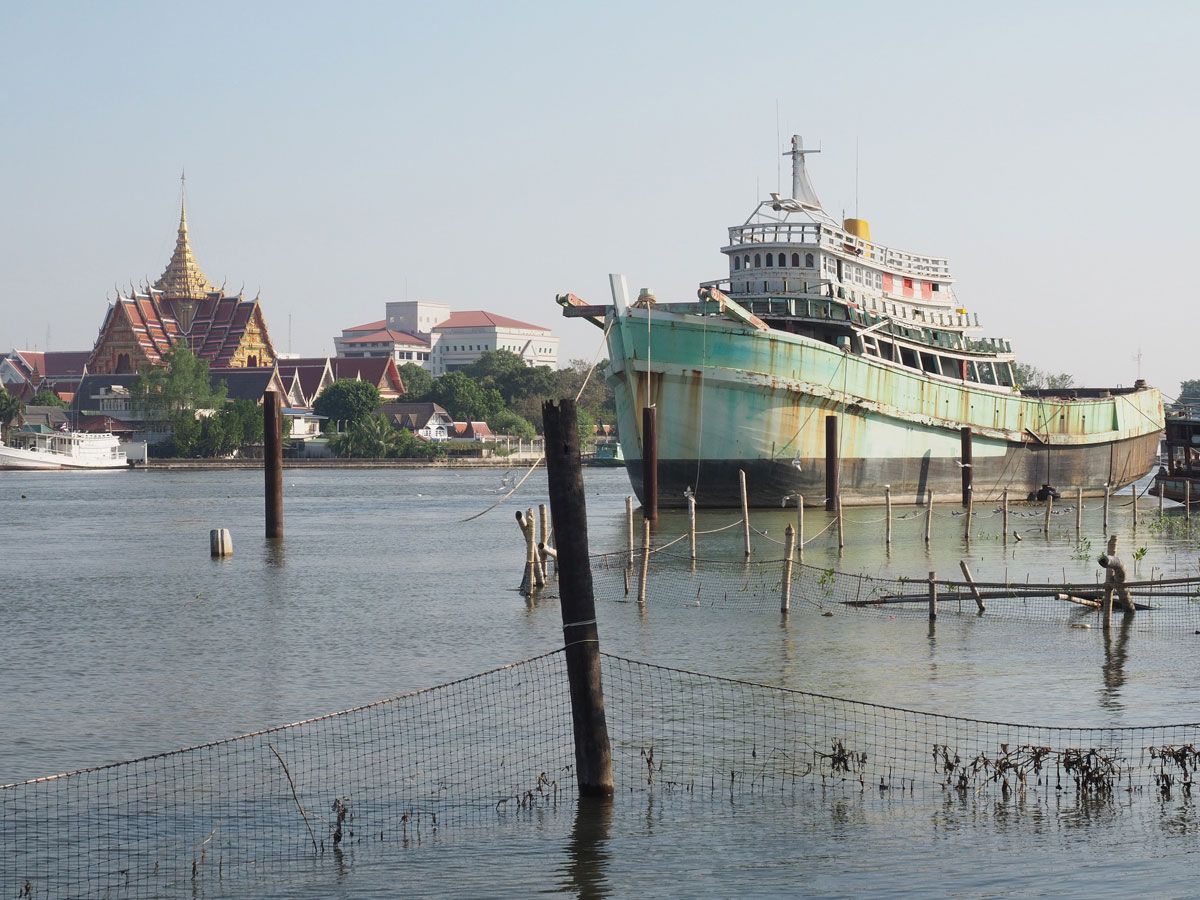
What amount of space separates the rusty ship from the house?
86.3m

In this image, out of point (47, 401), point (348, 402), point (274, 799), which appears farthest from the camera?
point (47, 401)

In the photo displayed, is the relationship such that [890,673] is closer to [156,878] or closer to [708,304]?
[156,878]

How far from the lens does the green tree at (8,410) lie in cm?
12725

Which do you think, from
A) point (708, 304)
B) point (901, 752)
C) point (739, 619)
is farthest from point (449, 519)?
point (901, 752)

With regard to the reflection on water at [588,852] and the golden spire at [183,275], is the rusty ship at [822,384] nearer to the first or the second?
the reflection on water at [588,852]

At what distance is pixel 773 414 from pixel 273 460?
16.4 metres

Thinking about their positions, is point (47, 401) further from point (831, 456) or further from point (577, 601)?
point (577, 601)

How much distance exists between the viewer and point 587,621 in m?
13.2

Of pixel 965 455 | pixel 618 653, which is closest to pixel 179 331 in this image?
pixel 965 455

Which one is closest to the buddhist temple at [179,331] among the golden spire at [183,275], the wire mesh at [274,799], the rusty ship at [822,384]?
the golden spire at [183,275]

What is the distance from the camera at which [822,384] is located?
48719 millimetres

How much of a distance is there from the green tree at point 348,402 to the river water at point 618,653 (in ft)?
303

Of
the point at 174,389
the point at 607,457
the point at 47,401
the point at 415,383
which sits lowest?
the point at 607,457

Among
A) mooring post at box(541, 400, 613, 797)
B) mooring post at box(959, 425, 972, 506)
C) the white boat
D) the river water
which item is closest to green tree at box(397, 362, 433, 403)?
the white boat
